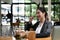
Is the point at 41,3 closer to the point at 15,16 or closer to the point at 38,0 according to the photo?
the point at 38,0

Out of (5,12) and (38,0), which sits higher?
(38,0)

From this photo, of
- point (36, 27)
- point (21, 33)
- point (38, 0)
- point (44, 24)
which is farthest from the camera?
point (38, 0)

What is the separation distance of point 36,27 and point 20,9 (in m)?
10.3

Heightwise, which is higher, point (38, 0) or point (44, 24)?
point (38, 0)

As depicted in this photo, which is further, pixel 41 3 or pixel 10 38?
pixel 41 3

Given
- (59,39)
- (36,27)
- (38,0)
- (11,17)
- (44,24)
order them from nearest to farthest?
(59,39), (44,24), (36,27), (38,0), (11,17)

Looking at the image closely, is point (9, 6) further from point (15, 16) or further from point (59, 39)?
point (59, 39)

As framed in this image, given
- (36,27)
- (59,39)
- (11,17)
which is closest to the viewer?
(59,39)

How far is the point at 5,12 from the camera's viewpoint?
44.5 feet

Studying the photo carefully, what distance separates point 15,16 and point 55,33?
11859mm

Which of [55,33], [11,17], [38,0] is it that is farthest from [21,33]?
[11,17]

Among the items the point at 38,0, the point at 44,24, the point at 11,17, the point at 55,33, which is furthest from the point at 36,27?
the point at 11,17

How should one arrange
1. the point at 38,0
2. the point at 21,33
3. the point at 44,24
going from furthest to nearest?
the point at 38,0 < the point at 44,24 < the point at 21,33

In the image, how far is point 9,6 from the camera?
1358 centimetres
